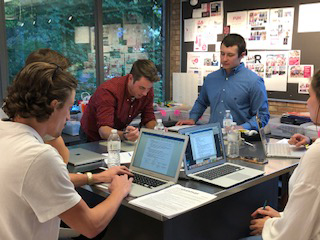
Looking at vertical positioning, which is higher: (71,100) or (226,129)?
(71,100)

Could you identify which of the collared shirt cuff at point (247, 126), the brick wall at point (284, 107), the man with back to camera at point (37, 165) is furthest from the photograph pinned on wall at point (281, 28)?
the man with back to camera at point (37, 165)

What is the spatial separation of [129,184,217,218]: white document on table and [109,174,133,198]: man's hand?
0.06 meters

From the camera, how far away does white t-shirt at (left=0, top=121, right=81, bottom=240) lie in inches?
45.9

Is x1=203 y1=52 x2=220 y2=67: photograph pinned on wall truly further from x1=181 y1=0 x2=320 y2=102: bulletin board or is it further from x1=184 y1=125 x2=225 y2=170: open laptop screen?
x1=184 y1=125 x2=225 y2=170: open laptop screen

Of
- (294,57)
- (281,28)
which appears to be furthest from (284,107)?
(281,28)

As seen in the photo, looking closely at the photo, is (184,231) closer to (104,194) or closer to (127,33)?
(104,194)

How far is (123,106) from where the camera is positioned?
9.62ft

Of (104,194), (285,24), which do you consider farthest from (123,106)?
(285,24)

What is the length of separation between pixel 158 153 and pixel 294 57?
112 inches

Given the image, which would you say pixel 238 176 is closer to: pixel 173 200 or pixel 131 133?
pixel 173 200

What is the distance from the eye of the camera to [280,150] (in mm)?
2557

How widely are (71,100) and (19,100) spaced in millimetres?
180

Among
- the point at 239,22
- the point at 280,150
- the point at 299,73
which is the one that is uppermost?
the point at 239,22

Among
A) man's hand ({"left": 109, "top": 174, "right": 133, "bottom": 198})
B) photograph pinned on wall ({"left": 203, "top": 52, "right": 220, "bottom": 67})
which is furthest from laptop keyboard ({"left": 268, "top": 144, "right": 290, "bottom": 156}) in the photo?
photograph pinned on wall ({"left": 203, "top": 52, "right": 220, "bottom": 67})
